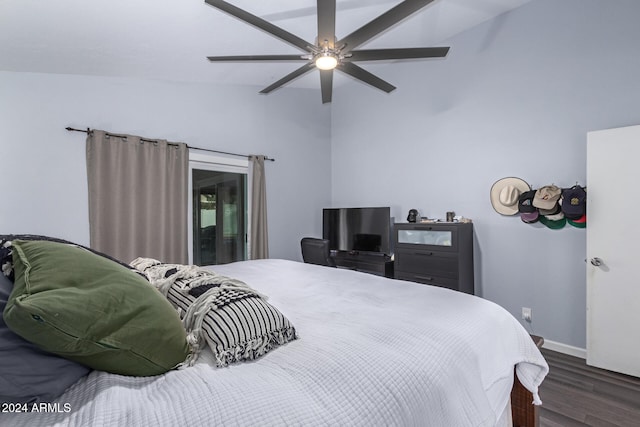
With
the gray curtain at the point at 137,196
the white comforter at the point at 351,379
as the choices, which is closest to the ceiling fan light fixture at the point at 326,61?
the white comforter at the point at 351,379

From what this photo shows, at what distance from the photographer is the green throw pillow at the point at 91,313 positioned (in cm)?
65

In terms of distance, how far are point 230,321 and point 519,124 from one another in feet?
11.2

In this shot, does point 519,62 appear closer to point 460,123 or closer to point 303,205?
point 460,123

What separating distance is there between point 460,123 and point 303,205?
95.5 inches

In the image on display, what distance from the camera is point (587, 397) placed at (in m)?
2.05

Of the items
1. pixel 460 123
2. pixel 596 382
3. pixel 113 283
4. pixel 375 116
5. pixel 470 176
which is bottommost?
pixel 596 382

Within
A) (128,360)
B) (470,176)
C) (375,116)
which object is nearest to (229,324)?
(128,360)

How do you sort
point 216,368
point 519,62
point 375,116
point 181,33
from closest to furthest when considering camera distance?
point 216,368 → point 181,33 → point 519,62 → point 375,116

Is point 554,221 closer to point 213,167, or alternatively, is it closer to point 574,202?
point 574,202

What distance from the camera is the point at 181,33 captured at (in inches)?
98.1

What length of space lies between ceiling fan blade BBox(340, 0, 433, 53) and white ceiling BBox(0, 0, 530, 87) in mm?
900

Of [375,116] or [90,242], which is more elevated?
[375,116]

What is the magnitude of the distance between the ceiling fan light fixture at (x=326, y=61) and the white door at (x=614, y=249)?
2.25 meters

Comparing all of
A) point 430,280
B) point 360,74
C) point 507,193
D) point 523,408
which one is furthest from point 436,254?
point 360,74
